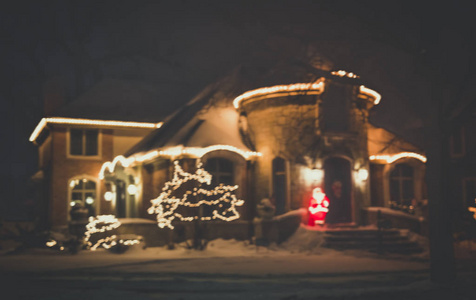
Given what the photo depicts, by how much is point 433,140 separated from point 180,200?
1091 cm

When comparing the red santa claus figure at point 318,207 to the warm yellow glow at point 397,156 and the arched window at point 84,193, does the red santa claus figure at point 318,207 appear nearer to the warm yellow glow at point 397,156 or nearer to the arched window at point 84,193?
the warm yellow glow at point 397,156

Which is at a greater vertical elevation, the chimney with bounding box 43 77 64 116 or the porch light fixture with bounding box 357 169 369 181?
the chimney with bounding box 43 77 64 116

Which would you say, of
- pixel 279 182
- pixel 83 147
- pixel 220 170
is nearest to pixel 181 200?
pixel 220 170

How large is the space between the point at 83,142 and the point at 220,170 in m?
7.62

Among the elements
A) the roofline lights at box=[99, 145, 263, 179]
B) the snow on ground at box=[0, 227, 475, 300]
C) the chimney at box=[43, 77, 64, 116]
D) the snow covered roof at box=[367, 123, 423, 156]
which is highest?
the chimney at box=[43, 77, 64, 116]

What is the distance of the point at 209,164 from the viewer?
68.3 ft

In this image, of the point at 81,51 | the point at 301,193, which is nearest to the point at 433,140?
the point at 301,193

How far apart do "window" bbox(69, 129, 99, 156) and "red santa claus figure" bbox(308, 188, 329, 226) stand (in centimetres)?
1074

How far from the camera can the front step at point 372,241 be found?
17500mm

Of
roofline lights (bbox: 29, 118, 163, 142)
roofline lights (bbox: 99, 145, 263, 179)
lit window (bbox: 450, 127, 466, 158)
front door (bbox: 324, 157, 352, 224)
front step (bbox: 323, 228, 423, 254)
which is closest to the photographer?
front step (bbox: 323, 228, 423, 254)

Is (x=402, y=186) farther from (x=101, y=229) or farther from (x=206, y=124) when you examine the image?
(x=101, y=229)

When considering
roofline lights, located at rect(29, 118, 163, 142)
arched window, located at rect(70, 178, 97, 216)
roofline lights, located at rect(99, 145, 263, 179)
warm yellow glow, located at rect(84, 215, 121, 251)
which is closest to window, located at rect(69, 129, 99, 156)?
roofline lights, located at rect(29, 118, 163, 142)

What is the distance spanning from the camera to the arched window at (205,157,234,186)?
2075cm

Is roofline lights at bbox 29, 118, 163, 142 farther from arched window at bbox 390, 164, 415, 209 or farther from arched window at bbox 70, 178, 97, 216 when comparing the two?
arched window at bbox 390, 164, 415, 209
